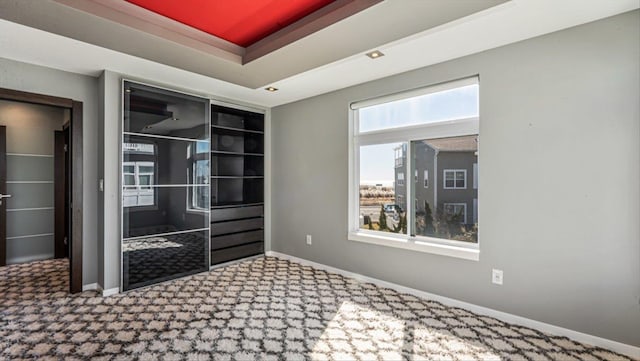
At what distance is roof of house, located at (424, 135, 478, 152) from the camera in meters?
3.01

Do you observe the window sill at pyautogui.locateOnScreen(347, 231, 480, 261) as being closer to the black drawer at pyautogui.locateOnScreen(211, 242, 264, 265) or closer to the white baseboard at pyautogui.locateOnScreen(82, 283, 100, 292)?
the black drawer at pyautogui.locateOnScreen(211, 242, 264, 265)

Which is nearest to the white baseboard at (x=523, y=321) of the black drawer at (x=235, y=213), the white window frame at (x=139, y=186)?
the black drawer at (x=235, y=213)

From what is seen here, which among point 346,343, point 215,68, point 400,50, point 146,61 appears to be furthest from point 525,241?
point 146,61

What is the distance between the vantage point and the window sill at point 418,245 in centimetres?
291

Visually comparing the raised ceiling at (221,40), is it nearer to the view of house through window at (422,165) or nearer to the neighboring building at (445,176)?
the view of house through window at (422,165)

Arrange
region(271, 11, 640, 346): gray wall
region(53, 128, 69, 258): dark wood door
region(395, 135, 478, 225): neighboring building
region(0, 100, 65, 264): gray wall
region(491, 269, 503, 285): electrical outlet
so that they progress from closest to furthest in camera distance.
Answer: region(271, 11, 640, 346): gray wall < region(491, 269, 503, 285): electrical outlet < region(395, 135, 478, 225): neighboring building < region(0, 100, 65, 264): gray wall < region(53, 128, 69, 258): dark wood door

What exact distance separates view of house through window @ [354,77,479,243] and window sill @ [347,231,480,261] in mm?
101

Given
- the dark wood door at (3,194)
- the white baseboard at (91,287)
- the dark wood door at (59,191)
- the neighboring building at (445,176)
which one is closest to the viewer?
the neighboring building at (445,176)

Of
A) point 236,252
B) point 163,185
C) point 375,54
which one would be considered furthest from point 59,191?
point 375,54

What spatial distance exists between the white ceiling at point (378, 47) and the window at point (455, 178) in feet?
3.53

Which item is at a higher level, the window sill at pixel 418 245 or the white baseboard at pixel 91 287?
the window sill at pixel 418 245

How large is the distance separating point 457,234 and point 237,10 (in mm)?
2768

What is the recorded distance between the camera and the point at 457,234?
10.2 feet

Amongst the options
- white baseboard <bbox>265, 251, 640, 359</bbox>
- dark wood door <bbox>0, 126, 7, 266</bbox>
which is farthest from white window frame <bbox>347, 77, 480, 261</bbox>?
dark wood door <bbox>0, 126, 7, 266</bbox>
